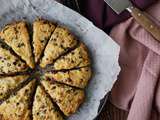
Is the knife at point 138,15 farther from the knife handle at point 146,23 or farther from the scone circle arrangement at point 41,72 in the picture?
the scone circle arrangement at point 41,72

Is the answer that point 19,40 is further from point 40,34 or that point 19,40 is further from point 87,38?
point 87,38

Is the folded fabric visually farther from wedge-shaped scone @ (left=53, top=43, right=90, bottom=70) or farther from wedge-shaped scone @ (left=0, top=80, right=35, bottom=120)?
wedge-shaped scone @ (left=0, top=80, right=35, bottom=120)

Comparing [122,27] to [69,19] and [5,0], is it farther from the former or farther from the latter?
[5,0]

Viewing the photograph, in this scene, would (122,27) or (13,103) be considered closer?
(13,103)

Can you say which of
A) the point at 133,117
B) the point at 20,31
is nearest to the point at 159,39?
the point at 133,117

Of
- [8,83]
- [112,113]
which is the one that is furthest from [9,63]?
[112,113]

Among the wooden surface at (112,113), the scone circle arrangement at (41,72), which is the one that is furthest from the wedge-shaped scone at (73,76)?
the wooden surface at (112,113)

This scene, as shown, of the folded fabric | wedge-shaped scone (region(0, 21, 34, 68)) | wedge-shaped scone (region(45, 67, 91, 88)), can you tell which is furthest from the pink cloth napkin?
wedge-shaped scone (region(0, 21, 34, 68))
